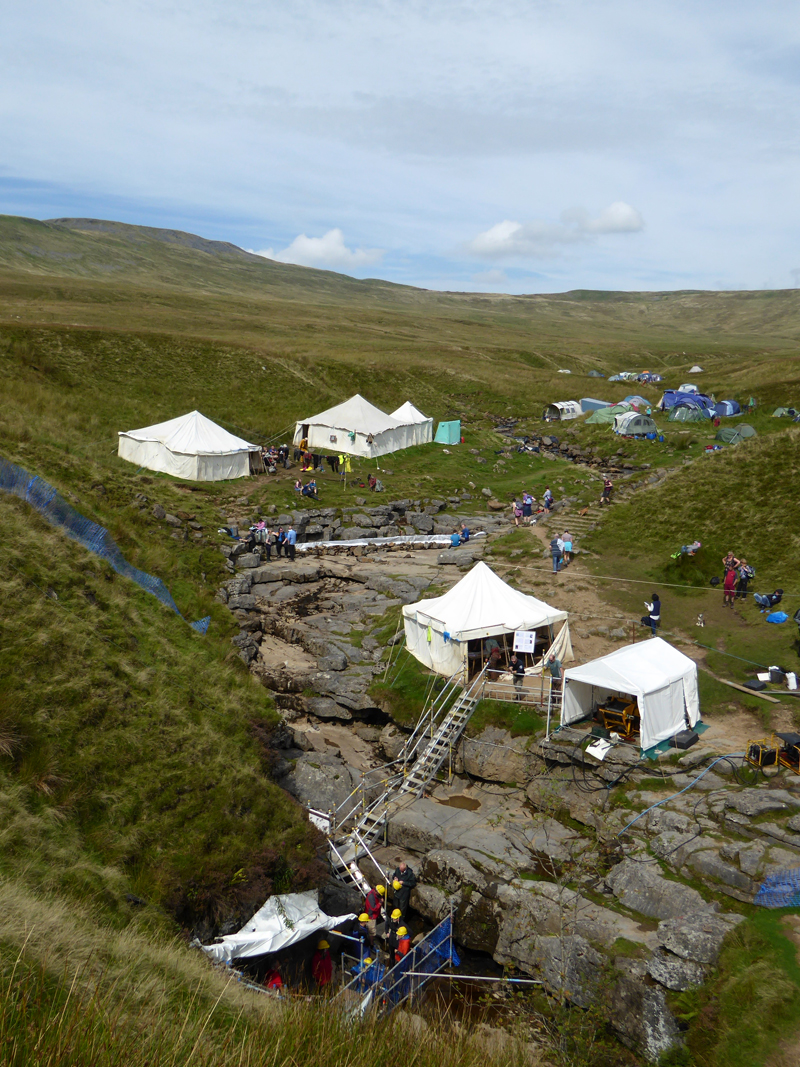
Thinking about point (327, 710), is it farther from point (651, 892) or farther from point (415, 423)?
point (415, 423)

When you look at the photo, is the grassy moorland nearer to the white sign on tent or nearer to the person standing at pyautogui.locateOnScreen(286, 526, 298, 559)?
the white sign on tent

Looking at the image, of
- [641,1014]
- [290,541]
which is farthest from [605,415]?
[641,1014]

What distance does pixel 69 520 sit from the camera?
67.4 ft

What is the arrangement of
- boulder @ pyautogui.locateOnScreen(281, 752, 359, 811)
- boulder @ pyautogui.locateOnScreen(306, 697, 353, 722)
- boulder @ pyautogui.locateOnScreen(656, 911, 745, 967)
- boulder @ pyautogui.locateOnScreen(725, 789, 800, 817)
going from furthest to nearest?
boulder @ pyautogui.locateOnScreen(306, 697, 353, 722)
boulder @ pyautogui.locateOnScreen(281, 752, 359, 811)
boulder @ pyautogui.locateOnScreen(725, 789, 800, 817)
boulder @ pyautogui.locateOnScreen(656, 911, 745, 967)

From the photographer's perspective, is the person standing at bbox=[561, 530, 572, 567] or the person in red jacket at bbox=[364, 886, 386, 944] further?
the person standing at bbox=[561, 530, 572, 567]

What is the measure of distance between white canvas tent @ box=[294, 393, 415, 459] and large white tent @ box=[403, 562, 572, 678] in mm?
26909

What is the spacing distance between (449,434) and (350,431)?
34.3 feet

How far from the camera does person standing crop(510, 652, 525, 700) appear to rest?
67.3 feet

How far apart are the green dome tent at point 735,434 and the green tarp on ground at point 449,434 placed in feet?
66.3

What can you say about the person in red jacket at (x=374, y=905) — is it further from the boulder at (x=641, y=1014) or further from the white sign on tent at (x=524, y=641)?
the white sign on tent at (x=524, y=641)

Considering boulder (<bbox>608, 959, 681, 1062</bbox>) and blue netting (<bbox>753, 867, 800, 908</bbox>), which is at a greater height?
blue netting (<bbox>753, 867, 800, 908</bbox>)

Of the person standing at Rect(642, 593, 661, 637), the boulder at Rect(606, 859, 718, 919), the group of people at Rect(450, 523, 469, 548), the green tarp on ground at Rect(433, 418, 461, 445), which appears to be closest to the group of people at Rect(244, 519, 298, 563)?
the group of people at Rect(450, 523, 469, 548)

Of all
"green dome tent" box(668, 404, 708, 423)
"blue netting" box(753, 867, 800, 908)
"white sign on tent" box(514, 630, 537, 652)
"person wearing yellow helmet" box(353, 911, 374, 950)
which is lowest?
"person wearing yellow helmet" box(353, 911, 374, 950)

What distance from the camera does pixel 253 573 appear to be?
30922 mm
